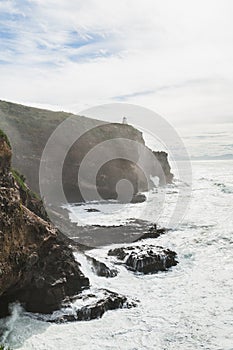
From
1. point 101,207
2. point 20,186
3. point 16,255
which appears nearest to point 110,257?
point 20,186

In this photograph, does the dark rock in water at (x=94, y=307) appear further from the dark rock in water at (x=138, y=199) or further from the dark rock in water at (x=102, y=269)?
the dark rock in water at (x=138, y=199)

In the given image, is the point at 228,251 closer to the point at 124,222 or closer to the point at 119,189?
the point at 124,222

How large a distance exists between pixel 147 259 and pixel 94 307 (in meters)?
6.26

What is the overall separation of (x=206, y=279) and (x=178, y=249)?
5.14 m

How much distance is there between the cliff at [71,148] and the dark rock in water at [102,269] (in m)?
22.8

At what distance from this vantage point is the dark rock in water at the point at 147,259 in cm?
1980

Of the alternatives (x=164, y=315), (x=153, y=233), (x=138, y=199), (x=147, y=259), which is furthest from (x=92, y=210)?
(x=164, y=315)

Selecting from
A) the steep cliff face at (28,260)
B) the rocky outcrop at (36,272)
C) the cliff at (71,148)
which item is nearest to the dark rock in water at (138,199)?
the cliff at (71,148)

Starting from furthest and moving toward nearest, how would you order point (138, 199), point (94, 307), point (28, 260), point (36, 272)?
point (138, 199) → point (36, 272) → point (94, 307) → point (28, 260)

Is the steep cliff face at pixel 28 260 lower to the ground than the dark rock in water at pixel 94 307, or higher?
higher

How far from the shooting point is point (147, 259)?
66.1 feet

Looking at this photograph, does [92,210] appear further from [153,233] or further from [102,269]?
[102,269]

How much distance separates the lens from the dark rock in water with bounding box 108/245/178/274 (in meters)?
19.8

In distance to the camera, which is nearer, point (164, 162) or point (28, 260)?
point (28, 260)
